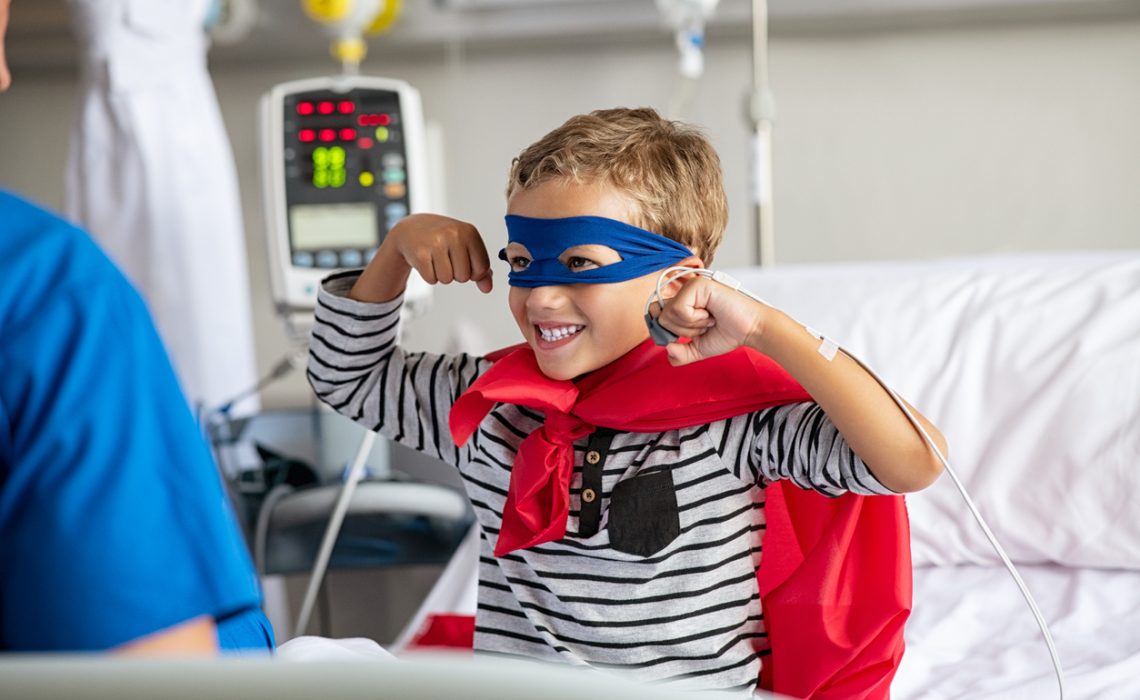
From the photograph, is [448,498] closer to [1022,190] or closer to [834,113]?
[834,113]

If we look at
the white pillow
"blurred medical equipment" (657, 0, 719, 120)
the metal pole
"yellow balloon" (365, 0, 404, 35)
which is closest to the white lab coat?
"yellow balloon" (365, 0, 404, 35)

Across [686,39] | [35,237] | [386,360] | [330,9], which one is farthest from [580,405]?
[330,9]

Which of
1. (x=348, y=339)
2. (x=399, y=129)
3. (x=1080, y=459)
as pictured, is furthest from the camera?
(x=399, y=129)

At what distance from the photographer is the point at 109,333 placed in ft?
2.12

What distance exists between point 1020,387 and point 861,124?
0.90 metres

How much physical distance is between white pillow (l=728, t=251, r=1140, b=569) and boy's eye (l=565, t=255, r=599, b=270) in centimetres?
55

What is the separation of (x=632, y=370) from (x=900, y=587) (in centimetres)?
34

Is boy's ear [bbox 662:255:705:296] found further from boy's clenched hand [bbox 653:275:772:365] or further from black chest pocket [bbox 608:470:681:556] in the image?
black chest pocket [bbox 608:470:681:556]

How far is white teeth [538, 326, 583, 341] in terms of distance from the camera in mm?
1123

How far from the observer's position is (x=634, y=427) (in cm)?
111

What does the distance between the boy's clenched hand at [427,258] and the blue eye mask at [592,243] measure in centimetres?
11

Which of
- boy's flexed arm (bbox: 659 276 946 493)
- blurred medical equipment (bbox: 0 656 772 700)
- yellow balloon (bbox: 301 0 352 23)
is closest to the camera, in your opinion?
blurred medical equipment (bbox: 0 656 772 700)

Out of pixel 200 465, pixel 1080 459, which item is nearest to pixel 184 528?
pixel 200 465

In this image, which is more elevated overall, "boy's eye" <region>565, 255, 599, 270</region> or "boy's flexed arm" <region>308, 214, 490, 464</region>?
"boy's eye" <region>565, 255, 599, 270</region>
